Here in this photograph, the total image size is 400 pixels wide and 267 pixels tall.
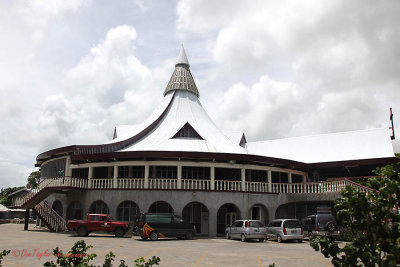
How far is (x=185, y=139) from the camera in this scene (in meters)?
32.6

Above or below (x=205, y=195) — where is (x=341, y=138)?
above

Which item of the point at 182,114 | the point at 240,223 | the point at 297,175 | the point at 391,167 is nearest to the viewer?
the point at 391,167

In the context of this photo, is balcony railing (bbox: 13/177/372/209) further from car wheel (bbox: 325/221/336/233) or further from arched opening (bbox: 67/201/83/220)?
car wheel (bbox: 325/221/336/233)

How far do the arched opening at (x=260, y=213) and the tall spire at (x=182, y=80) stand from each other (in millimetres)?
15302

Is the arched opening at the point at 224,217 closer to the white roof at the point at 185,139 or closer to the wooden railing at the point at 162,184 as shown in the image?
the white roof at the point at 185,139

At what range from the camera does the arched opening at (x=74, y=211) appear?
2946cm

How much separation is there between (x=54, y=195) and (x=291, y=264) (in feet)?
76.0

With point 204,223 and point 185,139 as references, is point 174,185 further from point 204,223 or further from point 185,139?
point 185,139

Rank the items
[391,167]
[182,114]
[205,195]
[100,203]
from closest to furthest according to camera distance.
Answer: [391,167] < [205,195] < [100,203] < [182,114]

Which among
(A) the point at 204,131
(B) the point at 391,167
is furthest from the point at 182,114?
(B) the point at 391,167

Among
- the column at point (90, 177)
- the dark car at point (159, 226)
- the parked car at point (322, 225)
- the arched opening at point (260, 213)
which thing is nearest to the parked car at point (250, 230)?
the parked car at point (322, 225)

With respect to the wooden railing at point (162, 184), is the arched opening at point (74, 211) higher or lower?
lower

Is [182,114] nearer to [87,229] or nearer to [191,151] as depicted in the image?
[191,151]

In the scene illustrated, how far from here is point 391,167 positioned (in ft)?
18.3
